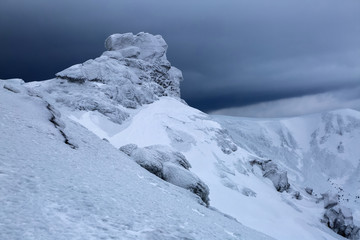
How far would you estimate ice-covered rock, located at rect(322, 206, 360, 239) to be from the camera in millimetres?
51256

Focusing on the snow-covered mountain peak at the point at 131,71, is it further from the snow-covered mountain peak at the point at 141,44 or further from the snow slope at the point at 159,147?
the snow slope at the point at 159,147

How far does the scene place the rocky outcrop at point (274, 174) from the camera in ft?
202

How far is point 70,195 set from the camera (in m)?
11.0

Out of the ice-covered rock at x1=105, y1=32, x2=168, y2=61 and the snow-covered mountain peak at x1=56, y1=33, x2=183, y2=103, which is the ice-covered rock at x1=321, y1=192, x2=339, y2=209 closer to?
the snow-covered mountain peak at x1=56, y1=33, x2=183, y2=103

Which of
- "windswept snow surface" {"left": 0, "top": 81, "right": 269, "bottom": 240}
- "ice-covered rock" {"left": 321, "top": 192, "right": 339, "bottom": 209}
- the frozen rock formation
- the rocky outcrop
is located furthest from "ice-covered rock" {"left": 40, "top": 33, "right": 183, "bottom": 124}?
"windswept snow surface" {"left": 0, "top": 81, "right": 269, "bottom": 240}

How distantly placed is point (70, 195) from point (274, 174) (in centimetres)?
5732

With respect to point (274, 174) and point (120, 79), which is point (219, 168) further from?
point (120, 79)

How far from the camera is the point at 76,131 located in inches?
885

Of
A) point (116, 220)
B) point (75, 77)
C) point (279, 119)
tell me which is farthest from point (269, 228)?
point (279, 119)

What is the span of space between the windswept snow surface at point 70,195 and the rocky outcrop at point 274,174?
154 feet

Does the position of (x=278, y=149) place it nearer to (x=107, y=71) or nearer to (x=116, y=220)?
(x=107, y=71)

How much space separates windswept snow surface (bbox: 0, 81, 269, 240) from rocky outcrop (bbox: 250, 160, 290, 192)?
46.9 meters

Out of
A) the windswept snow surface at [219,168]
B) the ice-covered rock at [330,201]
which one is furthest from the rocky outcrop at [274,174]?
the ice-covered rock at [330,201]

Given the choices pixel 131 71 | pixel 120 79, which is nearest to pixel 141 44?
pixel 131 71
